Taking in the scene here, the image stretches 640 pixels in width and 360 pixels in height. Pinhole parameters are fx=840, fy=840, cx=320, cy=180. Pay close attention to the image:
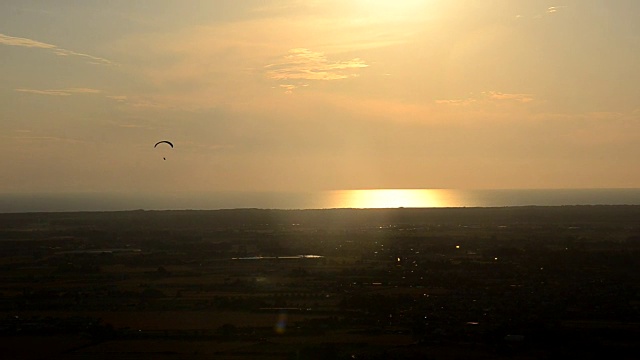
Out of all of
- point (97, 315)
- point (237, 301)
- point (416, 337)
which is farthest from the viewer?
point (237, 301)

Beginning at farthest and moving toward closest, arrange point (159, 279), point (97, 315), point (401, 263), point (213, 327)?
point (401, 263), point (159, 279), point (97, 315), point (213, 327)

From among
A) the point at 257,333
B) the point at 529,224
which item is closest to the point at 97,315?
the point at 257,333

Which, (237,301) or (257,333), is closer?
(257,333)

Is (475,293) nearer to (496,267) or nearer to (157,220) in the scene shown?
(496,267)

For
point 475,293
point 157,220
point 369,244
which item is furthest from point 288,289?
point 157,220

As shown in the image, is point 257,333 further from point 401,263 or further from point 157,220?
point 157,220

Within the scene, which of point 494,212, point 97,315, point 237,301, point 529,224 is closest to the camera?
point 97,315
